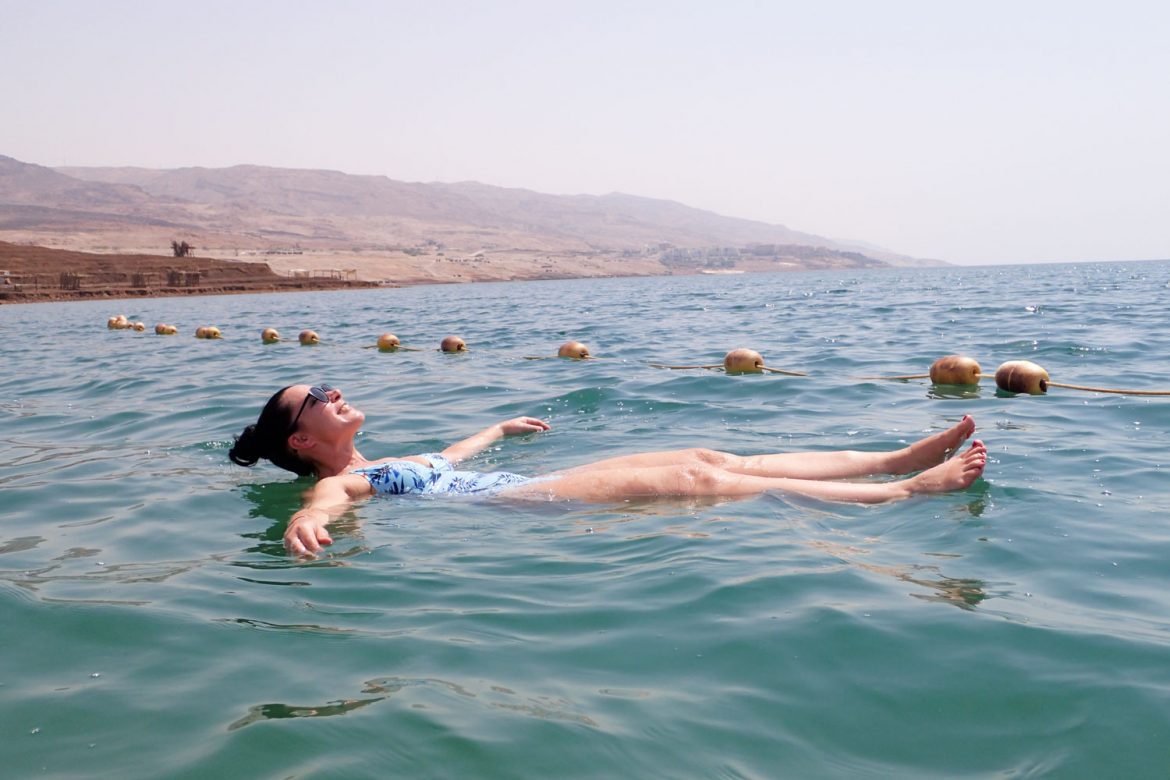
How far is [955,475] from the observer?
509 cm

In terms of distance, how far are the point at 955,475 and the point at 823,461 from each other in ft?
2.86

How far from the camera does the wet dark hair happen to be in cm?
596

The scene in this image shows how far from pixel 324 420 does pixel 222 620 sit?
229 cm

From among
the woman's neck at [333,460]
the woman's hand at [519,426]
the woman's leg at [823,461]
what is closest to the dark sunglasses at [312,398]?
the woman's neck at [333,460]

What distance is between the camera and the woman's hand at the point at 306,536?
456 centimetres

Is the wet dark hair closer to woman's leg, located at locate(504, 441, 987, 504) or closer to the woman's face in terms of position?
the woman's face

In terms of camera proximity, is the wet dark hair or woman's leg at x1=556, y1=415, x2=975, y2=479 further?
the wet dark hair

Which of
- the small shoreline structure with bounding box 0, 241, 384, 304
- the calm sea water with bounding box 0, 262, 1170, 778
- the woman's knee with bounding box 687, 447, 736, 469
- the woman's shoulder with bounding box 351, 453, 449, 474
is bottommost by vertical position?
the calm sea water with bounding box 0, 262, 1170, 778

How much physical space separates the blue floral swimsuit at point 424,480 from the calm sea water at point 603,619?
0.24 meters

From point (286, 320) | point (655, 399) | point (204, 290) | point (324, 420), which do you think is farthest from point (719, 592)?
point (204, 290)

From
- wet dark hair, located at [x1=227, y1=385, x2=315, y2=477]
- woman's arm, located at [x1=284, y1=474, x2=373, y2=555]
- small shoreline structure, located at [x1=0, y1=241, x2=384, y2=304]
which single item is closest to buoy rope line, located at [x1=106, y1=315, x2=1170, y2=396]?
woman's arm, located at [x1=284, y1=474, x2=373, y2=555]

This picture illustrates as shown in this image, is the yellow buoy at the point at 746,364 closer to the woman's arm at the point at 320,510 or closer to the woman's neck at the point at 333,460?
the woman's neck at the point at 333,460

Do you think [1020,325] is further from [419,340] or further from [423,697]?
[423,697]

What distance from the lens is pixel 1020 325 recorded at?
1730cm
